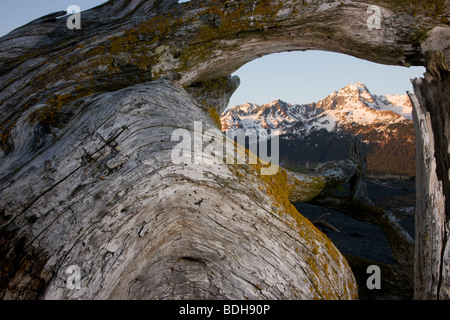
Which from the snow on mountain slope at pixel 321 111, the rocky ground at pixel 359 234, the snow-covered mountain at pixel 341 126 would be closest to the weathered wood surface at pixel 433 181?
the rocky ground at pixel 359 234

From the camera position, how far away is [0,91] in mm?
4203

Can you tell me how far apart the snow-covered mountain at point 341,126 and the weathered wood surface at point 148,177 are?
12.2m

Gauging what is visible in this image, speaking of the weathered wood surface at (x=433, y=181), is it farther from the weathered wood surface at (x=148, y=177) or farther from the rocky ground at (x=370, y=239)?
the rocky ground at (x=370, y=239)

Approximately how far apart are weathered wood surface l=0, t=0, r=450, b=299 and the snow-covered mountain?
12.2 metres

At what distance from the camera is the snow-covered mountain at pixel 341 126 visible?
3962 centimetres

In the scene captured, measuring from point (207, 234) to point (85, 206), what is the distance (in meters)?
1.17

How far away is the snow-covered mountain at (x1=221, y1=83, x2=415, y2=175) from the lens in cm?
3962

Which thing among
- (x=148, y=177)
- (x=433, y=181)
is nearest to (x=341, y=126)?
(x=433, y=181)

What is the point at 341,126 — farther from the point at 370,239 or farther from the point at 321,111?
the point at 370,239

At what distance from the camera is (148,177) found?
8.77ft

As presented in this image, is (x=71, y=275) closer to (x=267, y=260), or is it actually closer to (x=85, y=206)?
(x=85, y=206)

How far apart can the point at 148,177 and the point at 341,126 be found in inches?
3202

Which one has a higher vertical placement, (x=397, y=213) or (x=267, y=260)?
(x=397, y=213)

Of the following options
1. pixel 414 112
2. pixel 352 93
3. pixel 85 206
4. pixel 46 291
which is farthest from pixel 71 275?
pixel 352 93
